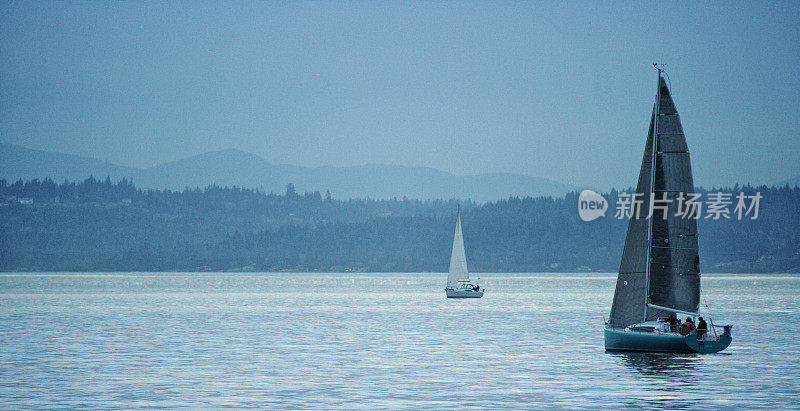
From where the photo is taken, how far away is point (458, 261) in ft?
449

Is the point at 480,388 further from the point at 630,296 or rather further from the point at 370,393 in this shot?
the point at 630,296

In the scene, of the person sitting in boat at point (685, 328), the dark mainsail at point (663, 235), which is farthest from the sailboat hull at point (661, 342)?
the dark mainsail at point (663, 235)

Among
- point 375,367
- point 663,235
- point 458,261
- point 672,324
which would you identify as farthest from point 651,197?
point 458,261

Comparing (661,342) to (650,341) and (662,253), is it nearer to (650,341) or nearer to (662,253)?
(650,341)

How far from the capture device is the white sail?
134625mm

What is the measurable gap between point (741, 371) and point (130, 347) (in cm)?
3616

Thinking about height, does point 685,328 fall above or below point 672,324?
below

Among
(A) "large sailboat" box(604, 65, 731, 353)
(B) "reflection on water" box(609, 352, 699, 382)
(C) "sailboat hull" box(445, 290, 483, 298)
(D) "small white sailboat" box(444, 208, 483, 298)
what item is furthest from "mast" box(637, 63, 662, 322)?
(C) "sailboat hull" box(445, 290, 483, 298)

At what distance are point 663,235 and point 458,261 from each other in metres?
85.8

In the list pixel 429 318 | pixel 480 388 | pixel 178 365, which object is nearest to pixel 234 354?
pixel 178 365

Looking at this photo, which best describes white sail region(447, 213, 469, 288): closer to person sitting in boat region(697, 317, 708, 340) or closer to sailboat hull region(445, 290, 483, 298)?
sailboat hull region(445, 290, 483, 298)

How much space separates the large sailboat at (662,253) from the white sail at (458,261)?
7778cm

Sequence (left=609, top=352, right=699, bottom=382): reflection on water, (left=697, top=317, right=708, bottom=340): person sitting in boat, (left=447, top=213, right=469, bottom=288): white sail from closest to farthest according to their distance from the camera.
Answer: (left=609, top=352, right=699, bottom=382): reflection on water, (left=697, top=317, right=708, bottom=340): person sitting in boat, (left=447, top=213, right=469, bottom=288): white sail

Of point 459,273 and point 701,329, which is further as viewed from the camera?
point 459,273
